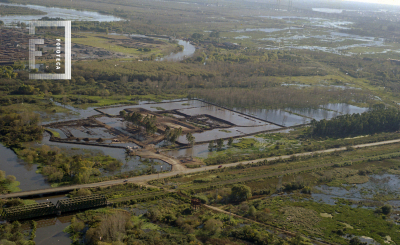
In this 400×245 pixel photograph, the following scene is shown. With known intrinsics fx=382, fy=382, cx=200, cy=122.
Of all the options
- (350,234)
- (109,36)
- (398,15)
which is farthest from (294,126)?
(398,15)

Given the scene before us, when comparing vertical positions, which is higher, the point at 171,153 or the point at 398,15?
the point at 398,15

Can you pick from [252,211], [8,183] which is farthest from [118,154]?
[252,211]

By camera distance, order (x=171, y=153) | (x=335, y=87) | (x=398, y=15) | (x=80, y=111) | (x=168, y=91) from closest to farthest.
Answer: (x=171, y=153), (x=80, y=111), (x=168, y=91), (x=335, y=87), (x=398, y=15)

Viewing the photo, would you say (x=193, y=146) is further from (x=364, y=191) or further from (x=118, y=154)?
(x=364, y=191)

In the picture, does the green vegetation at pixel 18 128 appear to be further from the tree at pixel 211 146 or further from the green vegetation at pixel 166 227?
the tree at pixel 211 146

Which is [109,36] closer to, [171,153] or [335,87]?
[335,87]

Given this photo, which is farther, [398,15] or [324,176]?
[398,15]

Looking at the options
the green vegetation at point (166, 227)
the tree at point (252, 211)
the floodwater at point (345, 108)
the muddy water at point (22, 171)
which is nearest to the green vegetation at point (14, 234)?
the green vegetation at point (166, 227)
